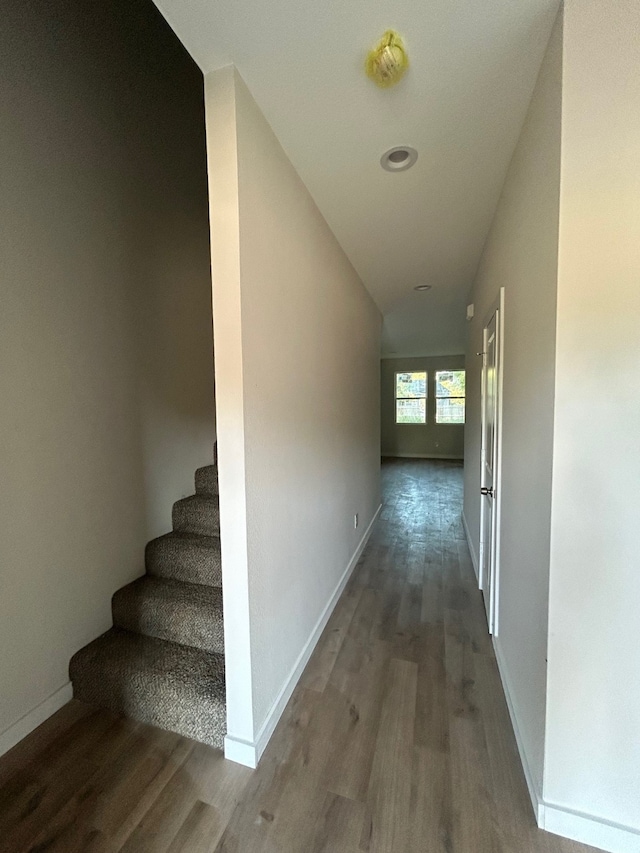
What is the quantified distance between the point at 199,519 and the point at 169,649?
0.72m

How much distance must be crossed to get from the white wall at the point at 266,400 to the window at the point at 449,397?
673 cm

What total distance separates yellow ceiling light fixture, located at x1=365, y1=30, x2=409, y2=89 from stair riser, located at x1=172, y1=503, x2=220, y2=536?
220 centimetres

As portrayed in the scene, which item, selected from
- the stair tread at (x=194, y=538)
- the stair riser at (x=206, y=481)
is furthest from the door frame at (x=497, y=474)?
the stair riser at (x=206, y=481)

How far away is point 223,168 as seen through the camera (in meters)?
1.18

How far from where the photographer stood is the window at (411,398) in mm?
8641

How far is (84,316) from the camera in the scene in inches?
66.1

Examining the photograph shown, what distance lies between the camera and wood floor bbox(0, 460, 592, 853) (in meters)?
1.09

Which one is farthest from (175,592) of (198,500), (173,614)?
(198,500)

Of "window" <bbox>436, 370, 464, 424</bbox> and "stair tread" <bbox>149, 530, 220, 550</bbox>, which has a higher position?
"window" <bbox>436, 370, 464, 424</bbox>

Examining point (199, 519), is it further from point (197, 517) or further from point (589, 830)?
point (589, 830)

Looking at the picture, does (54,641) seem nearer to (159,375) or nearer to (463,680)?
(159,375)

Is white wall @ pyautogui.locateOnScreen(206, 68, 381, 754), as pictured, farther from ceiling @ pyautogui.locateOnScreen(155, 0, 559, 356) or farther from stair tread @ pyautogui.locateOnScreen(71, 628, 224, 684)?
stair tread @ pyautogui.locateOnScreen(71, 628, 224, 684)

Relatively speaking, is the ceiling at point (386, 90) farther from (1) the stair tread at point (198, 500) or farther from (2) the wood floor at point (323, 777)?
(2) the wood floor at point (323, 777)

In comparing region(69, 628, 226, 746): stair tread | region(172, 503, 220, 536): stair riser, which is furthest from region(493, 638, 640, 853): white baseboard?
region(172, 503, 220, 536): stair riser
